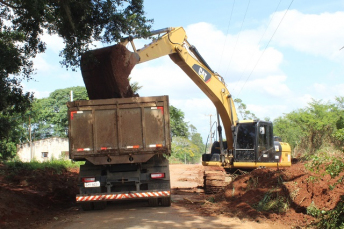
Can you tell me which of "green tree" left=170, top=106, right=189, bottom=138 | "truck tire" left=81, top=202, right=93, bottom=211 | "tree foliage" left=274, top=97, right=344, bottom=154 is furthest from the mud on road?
"green tree" left=170, top=106, right=189, bottom=138

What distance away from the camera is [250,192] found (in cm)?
1146

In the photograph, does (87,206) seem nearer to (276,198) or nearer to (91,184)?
(91,184)

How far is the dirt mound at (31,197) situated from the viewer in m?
10.4

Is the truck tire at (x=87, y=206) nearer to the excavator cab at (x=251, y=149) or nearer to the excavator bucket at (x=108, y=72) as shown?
the excavator bucket at (x=108, y=72)

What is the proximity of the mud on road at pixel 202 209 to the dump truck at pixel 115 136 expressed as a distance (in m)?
0.68

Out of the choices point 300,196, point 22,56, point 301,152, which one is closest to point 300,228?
point 300,196

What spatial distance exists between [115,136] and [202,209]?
2976 millimetres

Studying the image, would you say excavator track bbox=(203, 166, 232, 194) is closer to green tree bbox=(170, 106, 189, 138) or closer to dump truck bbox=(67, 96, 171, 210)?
dump truck bbox=(67, 96, 171, 210)

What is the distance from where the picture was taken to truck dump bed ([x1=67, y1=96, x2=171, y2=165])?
10.8 m

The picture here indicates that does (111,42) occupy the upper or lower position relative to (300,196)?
upper

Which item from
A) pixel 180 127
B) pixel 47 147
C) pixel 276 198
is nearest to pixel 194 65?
pixel 276 198

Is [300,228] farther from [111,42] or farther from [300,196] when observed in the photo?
[111,42]

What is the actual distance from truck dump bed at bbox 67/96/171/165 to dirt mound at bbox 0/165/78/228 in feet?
6.68

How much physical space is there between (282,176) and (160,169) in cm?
327
